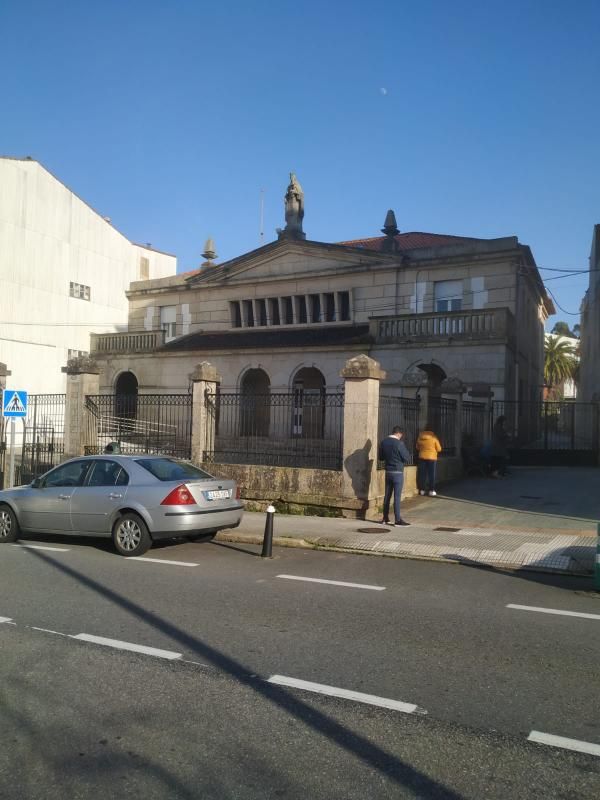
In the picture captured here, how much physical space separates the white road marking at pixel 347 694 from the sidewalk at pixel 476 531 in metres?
5.12

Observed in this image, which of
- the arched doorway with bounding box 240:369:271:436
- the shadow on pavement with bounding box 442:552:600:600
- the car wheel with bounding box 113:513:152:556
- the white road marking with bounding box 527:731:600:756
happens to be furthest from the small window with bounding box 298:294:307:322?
the white road marking with bounding box 527:731:600:756

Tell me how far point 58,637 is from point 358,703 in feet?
9.09

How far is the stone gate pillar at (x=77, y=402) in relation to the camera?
17.3 meters

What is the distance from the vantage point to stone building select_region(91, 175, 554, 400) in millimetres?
24641

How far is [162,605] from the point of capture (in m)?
6.92

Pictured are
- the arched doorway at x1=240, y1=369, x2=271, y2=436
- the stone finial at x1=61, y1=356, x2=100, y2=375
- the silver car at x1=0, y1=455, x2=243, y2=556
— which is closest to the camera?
the silver car at x1=0, y1=455, x2=243, y2=556

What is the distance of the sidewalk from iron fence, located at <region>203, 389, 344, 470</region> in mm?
1531

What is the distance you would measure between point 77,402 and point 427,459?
28.7ft

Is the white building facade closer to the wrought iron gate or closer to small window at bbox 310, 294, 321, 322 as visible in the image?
small window at bbox 310, 294, 321, 322

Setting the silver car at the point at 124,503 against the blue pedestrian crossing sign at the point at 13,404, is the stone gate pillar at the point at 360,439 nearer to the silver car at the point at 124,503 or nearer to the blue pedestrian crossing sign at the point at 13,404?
the silver car at the point at 124,503

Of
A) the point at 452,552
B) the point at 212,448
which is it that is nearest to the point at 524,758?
the point at 452,552

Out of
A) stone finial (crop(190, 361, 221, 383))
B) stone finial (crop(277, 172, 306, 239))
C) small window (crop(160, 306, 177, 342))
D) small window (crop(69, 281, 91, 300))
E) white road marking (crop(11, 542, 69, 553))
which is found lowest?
white road marking (crop(11, 542, 69, 553))

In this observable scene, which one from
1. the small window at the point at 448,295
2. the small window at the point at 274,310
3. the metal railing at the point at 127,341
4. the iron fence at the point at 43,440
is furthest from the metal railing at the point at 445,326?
the iron fence at the point at 43,440

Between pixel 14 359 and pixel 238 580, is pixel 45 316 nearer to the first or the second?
pixel 14 359
